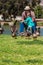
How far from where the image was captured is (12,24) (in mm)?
13008

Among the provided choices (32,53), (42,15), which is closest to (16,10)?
(42,15)

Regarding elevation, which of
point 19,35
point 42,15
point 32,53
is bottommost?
point 42,15

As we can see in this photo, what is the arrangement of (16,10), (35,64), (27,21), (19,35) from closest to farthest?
(35,64) → (27,21) → (19,35) → (16,10)

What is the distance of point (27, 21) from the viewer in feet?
41.6

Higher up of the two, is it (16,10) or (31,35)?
(31,35)

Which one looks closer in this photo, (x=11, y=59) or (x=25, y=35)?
(x=11, y=59)

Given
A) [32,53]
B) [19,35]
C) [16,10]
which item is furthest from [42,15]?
[32,53]

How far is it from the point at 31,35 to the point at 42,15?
229ft

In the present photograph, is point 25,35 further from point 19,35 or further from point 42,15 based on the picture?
point 42,15

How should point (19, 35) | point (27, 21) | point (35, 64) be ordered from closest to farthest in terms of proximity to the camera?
1. point (35, 64)
2. point (27, 21)
3. point (19, 35)

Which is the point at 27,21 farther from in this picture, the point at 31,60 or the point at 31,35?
the point at 31,60

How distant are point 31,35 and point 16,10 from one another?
64.3 metres

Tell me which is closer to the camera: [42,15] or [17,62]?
[17,62]

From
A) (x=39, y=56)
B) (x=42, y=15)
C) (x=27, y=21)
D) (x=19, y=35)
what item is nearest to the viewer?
(x=39, y=56)
